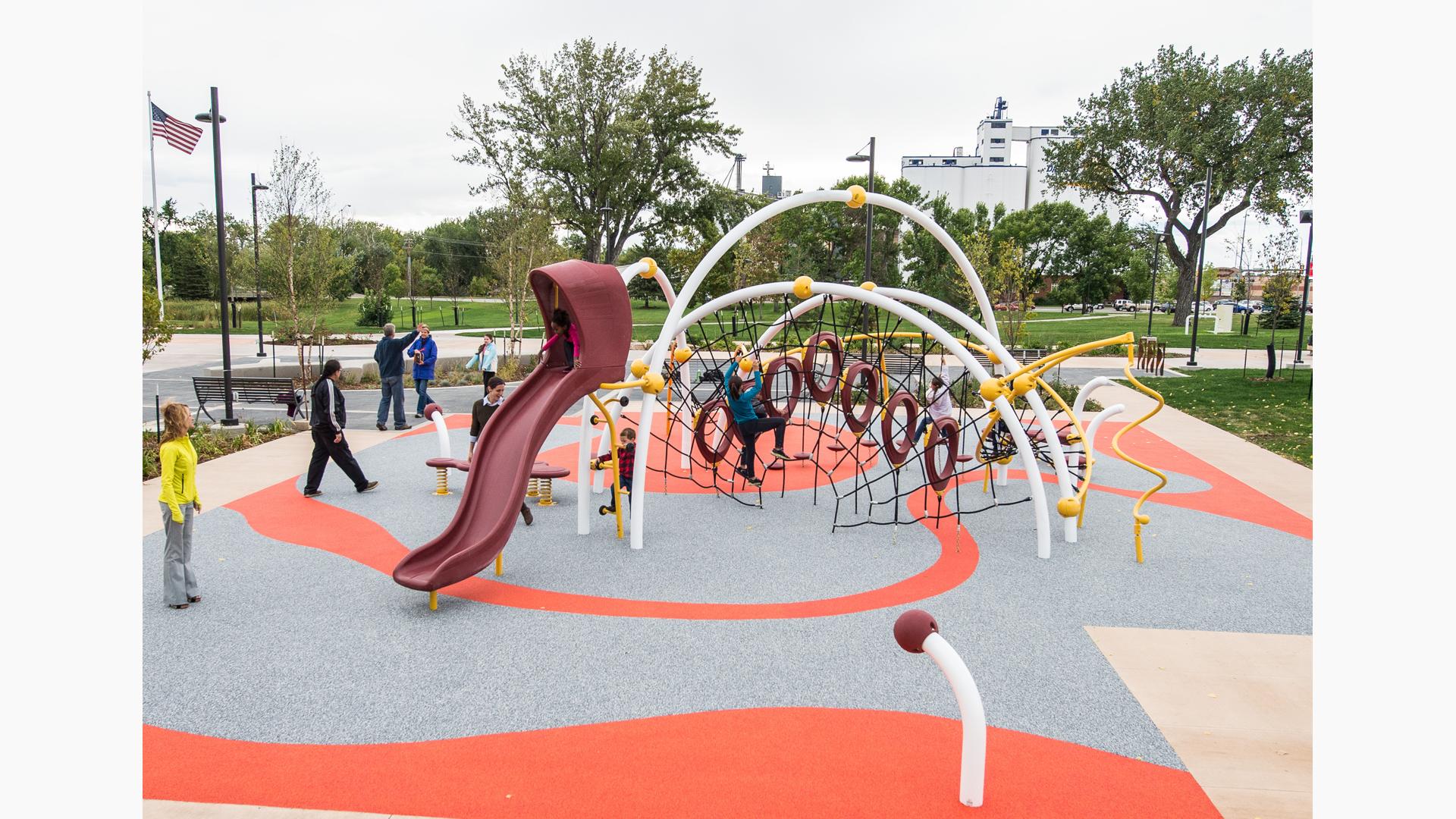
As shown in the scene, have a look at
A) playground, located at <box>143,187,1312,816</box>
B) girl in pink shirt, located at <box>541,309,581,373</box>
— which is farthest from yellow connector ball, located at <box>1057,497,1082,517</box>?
girl in pink shirt, located at <box>541,309,581,373</box>

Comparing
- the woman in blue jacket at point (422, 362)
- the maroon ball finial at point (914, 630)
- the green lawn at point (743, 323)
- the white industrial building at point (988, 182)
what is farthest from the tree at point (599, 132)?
the white industrial building at point (988, 182)

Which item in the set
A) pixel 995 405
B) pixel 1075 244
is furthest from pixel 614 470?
pixel 1075 244

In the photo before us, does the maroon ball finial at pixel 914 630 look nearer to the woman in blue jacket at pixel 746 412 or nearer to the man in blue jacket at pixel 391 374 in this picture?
the woman in blue jacket at pixel 746 412

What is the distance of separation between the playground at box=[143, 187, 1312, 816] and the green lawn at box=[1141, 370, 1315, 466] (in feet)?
14.5

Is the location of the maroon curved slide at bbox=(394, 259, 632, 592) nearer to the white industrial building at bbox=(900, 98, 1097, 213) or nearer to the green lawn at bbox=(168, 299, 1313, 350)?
the green lawn at bbox=(168, 299, 1313, 350)

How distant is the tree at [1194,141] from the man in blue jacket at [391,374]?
3644 cm

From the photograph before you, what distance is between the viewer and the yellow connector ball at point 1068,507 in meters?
8.38

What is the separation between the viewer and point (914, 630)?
167 inches

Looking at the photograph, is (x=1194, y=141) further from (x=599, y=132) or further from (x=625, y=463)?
(x=625, y=463)

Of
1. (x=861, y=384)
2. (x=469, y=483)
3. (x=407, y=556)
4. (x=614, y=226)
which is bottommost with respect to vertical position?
(x=407, y=556)

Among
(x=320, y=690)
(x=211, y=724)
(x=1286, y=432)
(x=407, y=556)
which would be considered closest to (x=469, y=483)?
(x=407, y=556)

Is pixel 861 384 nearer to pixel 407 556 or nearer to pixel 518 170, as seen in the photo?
pixel 407 556

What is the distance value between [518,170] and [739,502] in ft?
74.1

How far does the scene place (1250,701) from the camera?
5.47 metres
